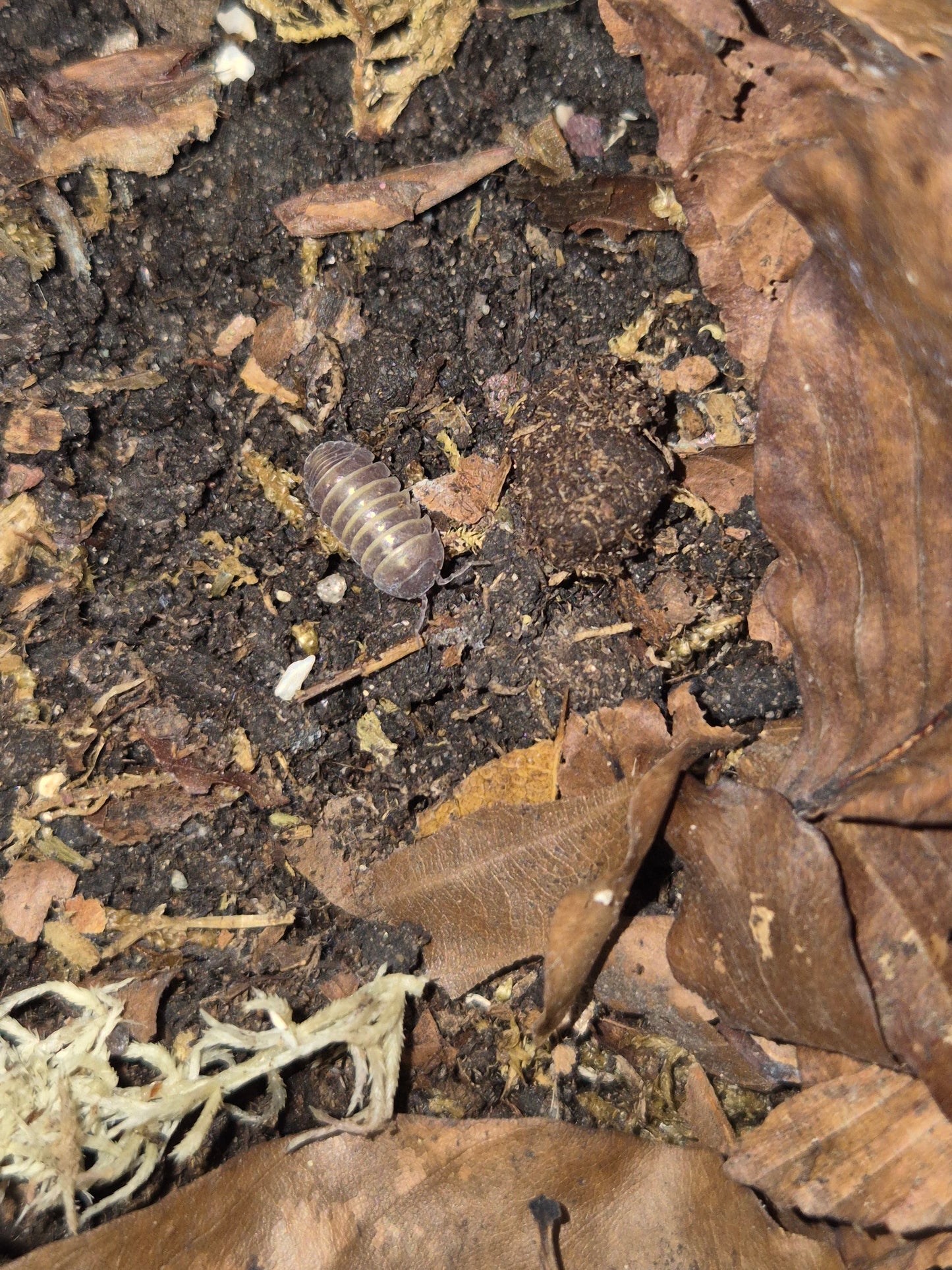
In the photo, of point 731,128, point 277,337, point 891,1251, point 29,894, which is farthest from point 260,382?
point 891,1251

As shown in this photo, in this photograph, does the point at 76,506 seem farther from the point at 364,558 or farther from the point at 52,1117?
the point at 52,1117

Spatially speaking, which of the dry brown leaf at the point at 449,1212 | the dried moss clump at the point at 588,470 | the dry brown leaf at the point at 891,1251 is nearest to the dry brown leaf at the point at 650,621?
the dried moss clump at the point at 588,470

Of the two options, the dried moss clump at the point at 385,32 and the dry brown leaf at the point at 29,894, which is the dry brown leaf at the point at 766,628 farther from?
the dry brown leaf at the point at 29,894

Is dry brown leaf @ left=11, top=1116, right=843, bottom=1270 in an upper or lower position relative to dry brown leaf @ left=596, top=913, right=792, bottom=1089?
lower

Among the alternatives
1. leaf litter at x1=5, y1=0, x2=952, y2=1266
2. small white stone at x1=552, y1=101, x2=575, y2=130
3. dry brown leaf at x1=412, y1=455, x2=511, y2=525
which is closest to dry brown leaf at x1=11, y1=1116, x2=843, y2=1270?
leaf litter at x1=5, y1=0, x2=952, y2=1266

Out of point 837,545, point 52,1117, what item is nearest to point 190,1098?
point 52,1117

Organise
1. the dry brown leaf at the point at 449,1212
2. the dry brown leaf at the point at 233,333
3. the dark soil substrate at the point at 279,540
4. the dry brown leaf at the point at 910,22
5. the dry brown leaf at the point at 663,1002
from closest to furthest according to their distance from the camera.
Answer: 1. the dry brown leaf at the point at 910,22
2. the dry brown leaf at the point at 449,1212
3. the dry brown leaf at the point at 663,1002
4. the dark soil substrate at the point at 279,540
5. the dry brown leaf at the point at 233,333

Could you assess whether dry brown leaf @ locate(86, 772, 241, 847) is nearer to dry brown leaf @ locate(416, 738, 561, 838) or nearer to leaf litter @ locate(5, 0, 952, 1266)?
leaf litter @ locate(5, 0, 952, 1266)
